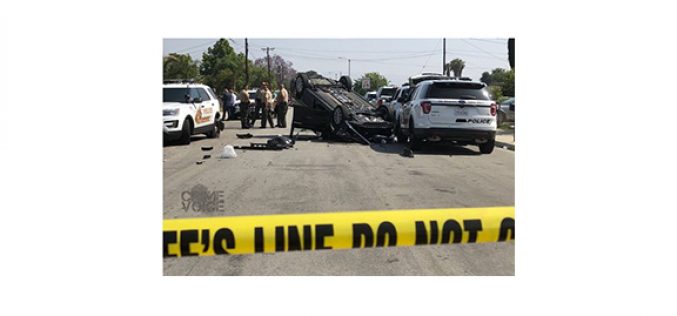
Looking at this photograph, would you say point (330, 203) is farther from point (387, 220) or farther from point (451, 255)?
point (387, 220)

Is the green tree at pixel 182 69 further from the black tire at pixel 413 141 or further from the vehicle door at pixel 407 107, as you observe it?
the black tire at pixel 413 141

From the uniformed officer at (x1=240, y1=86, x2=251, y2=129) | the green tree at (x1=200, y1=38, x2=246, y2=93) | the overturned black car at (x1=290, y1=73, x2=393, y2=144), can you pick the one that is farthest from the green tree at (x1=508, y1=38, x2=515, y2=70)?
the green tree at (x1=200, y1=38, x2=246, y2=93)

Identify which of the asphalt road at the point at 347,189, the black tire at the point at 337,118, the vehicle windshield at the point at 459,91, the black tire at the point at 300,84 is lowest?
the asphalt road at the point at 347,189

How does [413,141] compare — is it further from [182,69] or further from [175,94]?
[182,69]

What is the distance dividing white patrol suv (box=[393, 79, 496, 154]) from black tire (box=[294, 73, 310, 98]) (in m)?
3.63

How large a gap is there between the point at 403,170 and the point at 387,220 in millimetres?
6973

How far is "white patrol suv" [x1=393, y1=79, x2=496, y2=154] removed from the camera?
40.3ft

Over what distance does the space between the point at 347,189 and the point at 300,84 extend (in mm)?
7939

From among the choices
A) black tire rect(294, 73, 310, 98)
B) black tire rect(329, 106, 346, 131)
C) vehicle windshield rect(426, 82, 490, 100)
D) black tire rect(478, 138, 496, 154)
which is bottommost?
black tire rect(478, 138, 496, 154)

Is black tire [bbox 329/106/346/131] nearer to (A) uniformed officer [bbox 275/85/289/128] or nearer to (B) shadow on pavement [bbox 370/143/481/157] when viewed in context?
(B) shadow on pavement [bbox 370/143/481/157]

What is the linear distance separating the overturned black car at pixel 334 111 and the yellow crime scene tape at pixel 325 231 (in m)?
11.0

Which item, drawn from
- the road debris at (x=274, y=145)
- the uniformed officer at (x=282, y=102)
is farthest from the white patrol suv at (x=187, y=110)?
the uniformed officer at (x=282, y=102)

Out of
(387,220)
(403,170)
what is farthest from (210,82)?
(387,220)

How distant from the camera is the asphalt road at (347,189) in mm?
4406
